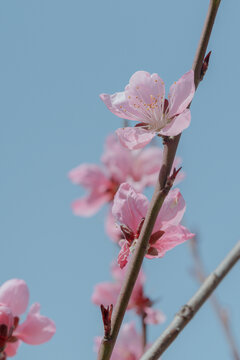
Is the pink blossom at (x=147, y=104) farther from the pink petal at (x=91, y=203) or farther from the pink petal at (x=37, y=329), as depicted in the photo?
the pink petal at (x=91, y=203)

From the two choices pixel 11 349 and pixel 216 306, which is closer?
pixel 11 349

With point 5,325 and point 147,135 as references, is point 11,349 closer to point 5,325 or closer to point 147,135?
point 5,325

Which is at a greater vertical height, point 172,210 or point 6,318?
point 172,210

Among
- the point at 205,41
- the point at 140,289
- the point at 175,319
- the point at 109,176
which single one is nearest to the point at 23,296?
the point at 175,319

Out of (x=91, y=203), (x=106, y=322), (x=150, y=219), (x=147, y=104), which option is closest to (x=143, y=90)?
(x=147, y=104)

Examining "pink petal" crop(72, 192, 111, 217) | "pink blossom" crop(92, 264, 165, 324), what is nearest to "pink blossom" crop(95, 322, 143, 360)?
"pink blossom" crop(92, 264, 165, 324)

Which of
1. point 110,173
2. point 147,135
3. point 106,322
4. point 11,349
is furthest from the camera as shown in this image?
point 110,173

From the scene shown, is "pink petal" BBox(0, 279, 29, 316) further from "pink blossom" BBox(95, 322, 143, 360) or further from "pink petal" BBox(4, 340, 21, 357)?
"pink blossom" BBox(95, 322, 143, 360)

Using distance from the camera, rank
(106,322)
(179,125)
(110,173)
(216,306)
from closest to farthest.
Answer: (106,322)
(179,125)
(216,306)
(110,173)
